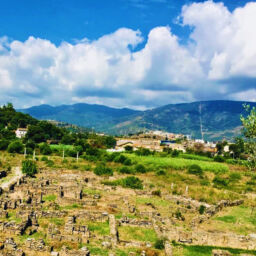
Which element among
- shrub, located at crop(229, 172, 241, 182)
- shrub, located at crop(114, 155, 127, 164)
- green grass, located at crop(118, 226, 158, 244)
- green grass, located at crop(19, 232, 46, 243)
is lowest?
green grass, located at crop(118, 226, 158, 244)

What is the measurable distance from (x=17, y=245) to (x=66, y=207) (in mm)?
10858

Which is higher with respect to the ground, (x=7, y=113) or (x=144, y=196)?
(x=7, y=113)

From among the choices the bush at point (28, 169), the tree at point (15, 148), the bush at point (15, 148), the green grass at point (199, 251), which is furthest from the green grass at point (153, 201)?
the tree at point (15, 148)

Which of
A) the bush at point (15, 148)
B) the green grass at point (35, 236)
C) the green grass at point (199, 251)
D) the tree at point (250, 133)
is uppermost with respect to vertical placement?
the tree at point (250, 133)

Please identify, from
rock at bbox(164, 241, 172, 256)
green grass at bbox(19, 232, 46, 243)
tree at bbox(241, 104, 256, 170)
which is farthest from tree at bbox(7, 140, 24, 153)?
rock at bbox(164, 241, 172, 256)

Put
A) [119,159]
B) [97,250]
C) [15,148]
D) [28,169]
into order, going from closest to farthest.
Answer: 1. [97,250]
2. [28,169]
3. [119,159]
4. [15,148]

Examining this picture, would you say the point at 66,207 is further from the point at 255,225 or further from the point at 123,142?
the point at 123,142

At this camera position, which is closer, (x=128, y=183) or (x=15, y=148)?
(x=128, y=183)

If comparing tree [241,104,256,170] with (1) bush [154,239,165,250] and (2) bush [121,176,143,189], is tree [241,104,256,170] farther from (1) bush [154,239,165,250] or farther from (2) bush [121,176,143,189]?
(2) bush [121,176,143,189]

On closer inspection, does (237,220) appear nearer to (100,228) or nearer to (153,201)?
(153,201)

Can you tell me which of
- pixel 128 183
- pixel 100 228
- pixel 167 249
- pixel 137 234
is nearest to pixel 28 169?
pixel 128 183

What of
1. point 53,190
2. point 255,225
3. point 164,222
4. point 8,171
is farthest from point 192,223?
point 8,171

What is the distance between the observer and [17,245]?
1600 cm

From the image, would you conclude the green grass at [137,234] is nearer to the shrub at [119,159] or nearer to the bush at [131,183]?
the bush at [131,183]
